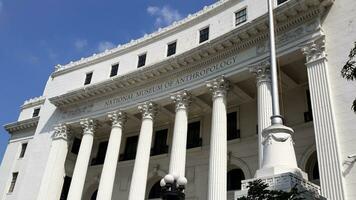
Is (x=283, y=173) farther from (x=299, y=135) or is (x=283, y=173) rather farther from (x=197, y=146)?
(x=197, y=146)

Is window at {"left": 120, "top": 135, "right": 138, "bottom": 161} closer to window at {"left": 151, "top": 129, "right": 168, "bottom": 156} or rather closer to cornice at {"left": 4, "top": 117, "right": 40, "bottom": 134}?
window at {"left": 151, "top": 129, "right": 168, "bottom": 156}

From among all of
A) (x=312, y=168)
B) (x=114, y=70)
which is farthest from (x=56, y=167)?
(x=312, y=168)

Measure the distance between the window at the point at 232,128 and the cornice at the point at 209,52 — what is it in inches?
202

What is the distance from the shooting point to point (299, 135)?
24484 mm

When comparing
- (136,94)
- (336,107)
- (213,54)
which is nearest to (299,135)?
(336,107)

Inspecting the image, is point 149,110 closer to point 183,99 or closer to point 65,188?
point 183,99

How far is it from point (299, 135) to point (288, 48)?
227 inches

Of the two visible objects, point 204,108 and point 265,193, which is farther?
point 204,108

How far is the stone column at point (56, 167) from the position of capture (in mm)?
30984

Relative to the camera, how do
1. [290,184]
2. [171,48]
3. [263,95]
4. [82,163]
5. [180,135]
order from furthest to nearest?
[171,48] < [82,163] < [180,135] < [263,95] < [290,184]

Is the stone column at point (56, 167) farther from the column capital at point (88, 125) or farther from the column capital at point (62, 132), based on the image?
the column capital at point (88, 125)

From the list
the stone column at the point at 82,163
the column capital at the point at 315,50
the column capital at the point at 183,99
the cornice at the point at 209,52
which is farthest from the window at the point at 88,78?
the column capital at the point at 315,50

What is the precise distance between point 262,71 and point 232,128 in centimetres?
695

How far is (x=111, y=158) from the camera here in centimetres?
2816
